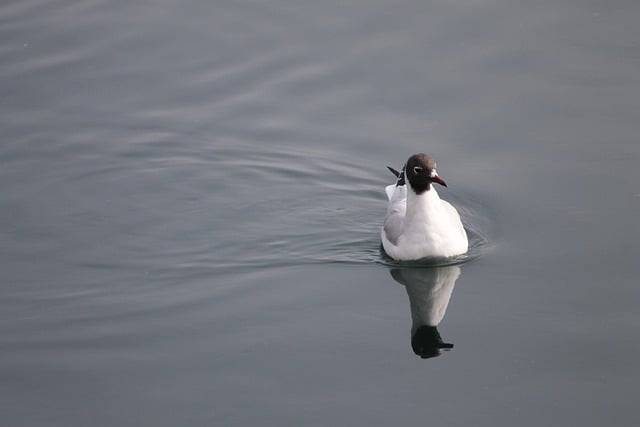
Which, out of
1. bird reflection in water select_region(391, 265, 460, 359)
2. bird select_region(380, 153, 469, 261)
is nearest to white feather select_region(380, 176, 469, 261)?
bird select_region(380, 153, 469, 261)

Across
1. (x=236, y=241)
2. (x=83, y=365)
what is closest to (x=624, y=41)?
(x=236, y=241)

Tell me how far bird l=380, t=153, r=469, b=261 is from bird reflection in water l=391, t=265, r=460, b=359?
0.22 metres

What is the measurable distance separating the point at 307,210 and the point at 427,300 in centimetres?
281

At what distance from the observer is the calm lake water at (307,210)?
10.4 m

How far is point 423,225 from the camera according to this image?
1316 cm

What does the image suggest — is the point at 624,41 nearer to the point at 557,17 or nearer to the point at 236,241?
the point at 557,17

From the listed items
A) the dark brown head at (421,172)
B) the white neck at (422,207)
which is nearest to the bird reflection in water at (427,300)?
the white neck at (422,207)

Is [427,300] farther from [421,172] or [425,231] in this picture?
[421,172]

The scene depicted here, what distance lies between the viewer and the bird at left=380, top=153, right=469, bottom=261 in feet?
42.6

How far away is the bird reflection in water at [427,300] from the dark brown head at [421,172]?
3.34ft

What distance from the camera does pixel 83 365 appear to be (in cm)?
1090

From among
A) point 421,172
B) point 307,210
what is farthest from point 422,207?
point 307,210

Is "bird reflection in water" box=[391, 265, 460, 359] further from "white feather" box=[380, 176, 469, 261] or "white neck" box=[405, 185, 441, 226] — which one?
"white neck" box=[405, 185, 441, 226]

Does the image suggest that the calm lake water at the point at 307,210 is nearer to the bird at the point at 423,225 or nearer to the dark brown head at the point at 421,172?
the bird at the point at 423,225
